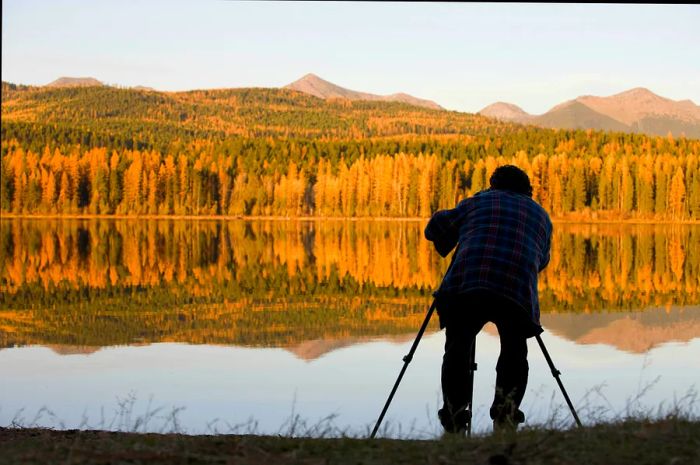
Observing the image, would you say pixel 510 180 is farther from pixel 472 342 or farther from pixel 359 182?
pixel 359 182

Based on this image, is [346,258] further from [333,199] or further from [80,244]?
[333,199]

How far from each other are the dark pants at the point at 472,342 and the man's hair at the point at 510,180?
0.91 meters

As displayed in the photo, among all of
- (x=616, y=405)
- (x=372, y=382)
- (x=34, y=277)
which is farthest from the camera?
(x=34, y=277)

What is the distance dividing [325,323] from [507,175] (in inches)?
414

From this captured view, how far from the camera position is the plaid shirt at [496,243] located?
22.2ft

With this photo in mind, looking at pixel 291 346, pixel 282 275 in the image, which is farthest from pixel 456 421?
pixel 282 275

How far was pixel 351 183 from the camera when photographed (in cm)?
11469

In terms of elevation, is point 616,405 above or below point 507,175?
below

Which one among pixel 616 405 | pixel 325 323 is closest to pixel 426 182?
pixel 325 323

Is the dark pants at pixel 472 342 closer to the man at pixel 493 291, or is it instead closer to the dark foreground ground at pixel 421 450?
the man at pixel 493 291

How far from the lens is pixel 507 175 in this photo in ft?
23.6

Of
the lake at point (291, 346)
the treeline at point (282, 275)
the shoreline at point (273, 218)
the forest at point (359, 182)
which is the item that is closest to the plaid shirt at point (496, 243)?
the lake at point (291, 346)

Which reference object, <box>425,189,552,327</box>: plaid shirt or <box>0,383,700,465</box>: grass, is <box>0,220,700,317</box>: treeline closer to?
<box>425,189,552,327</box>: plaid shirt

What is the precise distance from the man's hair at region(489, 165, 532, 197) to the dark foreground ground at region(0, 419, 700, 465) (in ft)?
5.99
